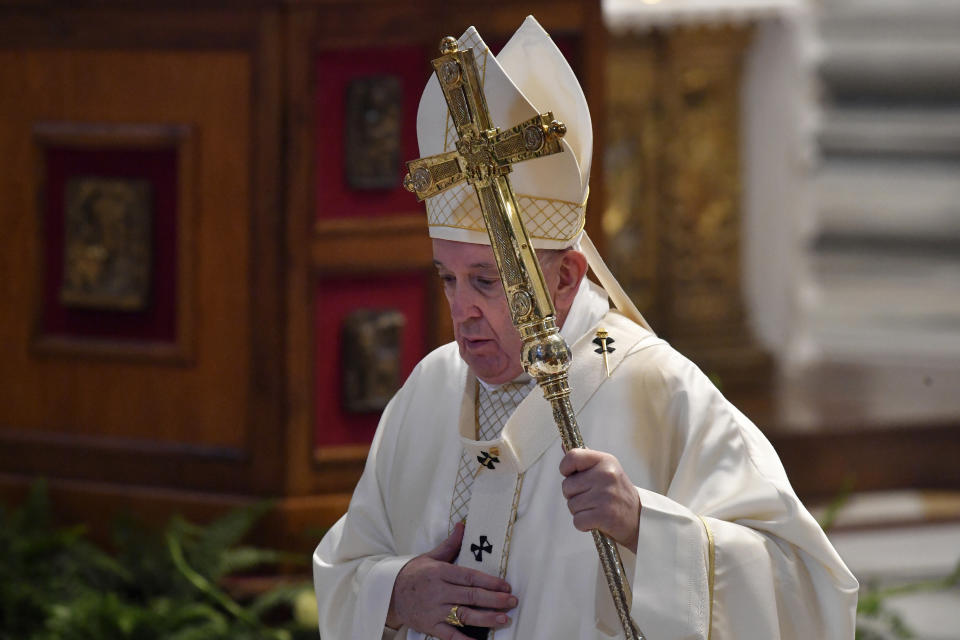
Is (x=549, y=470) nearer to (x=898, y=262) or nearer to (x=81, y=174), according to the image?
(x=81, y=174)

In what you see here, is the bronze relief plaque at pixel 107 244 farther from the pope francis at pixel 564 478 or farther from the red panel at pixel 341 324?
the pope francis at pixel 564 478

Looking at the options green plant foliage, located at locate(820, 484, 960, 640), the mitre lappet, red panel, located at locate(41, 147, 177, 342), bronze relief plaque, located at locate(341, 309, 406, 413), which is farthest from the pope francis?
red panel, located at locate(41, 147, 177, 342)

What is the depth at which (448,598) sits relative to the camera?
8.52 feet

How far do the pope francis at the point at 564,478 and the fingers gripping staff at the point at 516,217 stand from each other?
8cm

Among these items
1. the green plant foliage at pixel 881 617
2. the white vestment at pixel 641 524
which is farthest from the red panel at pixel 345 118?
the white vestment at pixel 641 524

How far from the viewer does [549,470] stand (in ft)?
8.91

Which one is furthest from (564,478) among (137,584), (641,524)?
(137,584)

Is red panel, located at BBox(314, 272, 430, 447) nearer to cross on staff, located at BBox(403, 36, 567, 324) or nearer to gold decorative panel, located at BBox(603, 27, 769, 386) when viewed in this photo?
gold decorative panel, located at BBox(603, 27, 769, 386)

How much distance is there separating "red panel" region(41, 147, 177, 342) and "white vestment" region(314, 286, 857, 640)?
3.01 metres

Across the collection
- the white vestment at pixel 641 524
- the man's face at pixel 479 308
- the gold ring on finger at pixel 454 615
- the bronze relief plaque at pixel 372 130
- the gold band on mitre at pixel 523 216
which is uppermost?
the bronze relief plaque at pixel 372 130

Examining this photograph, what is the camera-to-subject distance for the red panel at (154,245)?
571cm

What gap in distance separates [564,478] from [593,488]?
236mm

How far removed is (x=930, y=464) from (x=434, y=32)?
3.24 metres

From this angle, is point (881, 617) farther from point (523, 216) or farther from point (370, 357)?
point (523, 216)
